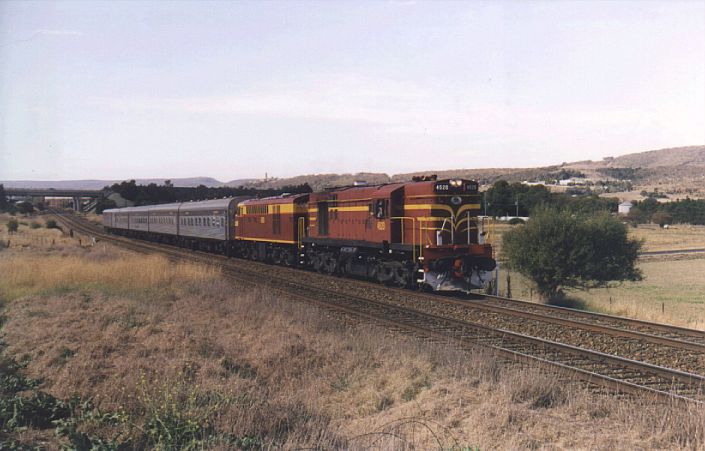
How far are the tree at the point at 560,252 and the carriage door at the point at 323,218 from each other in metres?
10.6

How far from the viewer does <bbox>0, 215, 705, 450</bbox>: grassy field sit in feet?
22.4

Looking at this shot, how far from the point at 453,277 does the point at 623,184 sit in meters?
159

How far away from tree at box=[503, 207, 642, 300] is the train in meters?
9.86

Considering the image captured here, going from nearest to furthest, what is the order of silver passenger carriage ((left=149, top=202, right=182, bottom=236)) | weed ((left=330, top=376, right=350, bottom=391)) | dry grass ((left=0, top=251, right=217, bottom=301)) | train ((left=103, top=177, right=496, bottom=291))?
weed ((left=330, top=376, right=350, bottom=391))
dry grass ((left=0, top=251, right=217, bottom=301))
train ((left=103, top=177, right=496, bottom=291))
silver passenger carriage ((left=149, top=202, right=182, bottom=236))

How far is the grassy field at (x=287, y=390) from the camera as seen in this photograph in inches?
268

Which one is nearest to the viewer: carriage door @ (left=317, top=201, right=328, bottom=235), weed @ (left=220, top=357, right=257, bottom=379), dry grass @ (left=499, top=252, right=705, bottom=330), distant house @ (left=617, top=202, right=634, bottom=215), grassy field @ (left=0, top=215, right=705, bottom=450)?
grassy field @ (left=0, top=215, right=705, bottom=450)

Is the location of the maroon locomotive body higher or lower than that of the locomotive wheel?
higher

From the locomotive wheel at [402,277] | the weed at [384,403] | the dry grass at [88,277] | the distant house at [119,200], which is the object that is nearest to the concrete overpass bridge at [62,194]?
the distant house at [119,200]

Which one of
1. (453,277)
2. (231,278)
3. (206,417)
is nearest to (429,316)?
(453,277)

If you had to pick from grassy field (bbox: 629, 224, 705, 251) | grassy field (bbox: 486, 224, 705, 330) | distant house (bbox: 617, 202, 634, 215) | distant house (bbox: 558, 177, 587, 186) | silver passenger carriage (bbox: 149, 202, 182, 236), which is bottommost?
grassy field (bbox: 629, 224, 705, 251)

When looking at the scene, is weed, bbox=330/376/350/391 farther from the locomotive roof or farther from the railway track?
the locomotive roof

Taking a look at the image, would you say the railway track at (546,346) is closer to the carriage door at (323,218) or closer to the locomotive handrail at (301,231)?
the carriage door at (323,218)

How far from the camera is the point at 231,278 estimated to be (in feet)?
75.9

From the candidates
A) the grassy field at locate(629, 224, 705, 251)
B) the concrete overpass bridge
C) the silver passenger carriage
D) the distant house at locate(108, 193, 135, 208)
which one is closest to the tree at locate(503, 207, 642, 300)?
the grassy field at locate(629, 224, 705, 251)
